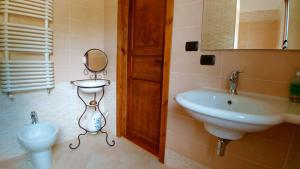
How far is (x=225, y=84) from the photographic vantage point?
3.95ft

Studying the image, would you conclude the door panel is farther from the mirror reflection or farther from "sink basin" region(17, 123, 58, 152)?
"sink basin" region(17, 123, 58, 152)

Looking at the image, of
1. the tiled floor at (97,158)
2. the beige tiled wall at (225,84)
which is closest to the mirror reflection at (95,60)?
→ the tiled floor at (97,158)

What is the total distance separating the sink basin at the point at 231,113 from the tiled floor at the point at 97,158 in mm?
923

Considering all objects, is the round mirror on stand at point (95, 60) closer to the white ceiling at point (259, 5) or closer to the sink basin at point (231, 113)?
the sink basin at point (231, 113)

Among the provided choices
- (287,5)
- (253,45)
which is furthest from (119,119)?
(287,5)

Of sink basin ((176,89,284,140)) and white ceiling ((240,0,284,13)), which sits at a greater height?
white ceiling ((240,0,284,13))

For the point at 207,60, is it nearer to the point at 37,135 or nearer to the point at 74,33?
the point at 74,33

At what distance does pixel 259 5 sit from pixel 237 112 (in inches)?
31.8

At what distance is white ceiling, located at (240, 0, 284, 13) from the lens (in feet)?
3.35

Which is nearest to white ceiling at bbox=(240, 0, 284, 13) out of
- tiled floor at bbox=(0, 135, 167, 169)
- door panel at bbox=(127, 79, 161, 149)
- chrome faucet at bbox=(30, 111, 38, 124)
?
door panel at bbox=(127, 79, 161, 149)

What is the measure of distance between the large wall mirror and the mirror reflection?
1.40 metres

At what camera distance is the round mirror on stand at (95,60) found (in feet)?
6.93

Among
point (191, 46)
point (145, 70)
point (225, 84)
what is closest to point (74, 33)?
point (145, 70)

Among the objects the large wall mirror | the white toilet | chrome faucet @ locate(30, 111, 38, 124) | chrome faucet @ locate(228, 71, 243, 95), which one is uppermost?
the large wall mirror
